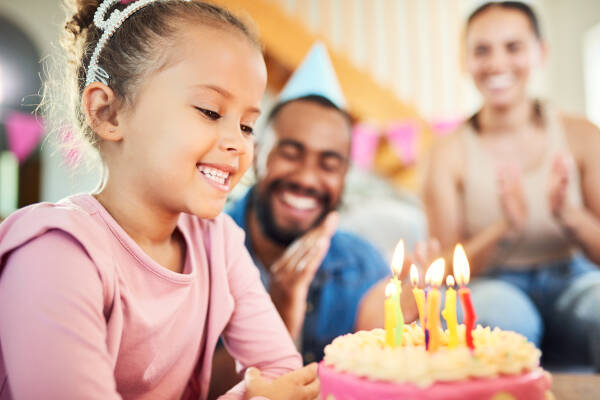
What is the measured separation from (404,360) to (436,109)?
2.29m

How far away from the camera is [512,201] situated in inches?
56.6

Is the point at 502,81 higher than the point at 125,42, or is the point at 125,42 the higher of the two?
the point at 502,81

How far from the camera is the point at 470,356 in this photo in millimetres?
563

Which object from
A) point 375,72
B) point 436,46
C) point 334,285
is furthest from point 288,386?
point 436,46

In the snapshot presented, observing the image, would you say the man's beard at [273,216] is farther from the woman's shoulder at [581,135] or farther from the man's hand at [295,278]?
the woman's shoulder at [581,135]

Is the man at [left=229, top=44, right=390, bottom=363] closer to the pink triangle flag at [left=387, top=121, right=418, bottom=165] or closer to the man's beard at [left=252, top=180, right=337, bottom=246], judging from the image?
the man's beard at [left=252, top=180, right=337, bottom=246]

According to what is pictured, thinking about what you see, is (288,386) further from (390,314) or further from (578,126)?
(578,126)

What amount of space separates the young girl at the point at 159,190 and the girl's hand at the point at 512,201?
830 mm

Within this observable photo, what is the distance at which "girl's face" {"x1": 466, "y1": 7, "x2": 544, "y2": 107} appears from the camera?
4.97 feet

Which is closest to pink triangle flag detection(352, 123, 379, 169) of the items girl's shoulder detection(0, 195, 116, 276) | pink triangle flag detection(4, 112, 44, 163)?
pink triangle flag detection(4, 112, 44, 163)

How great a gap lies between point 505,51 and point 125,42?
1.14 meters

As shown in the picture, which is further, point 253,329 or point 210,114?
point 253,329

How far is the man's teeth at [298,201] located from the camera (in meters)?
1.35

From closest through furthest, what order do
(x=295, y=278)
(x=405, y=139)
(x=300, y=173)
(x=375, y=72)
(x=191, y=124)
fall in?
(x=191, y=124) < (x=295, y=278) < (x=300, y=173) < (x=405, y=139) < (x=375, y=72)
